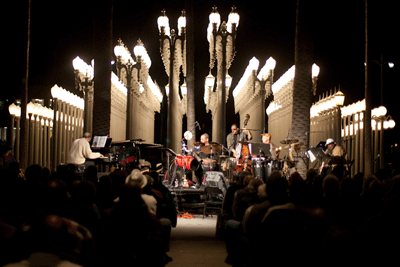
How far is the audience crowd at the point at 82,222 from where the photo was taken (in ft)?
13.5

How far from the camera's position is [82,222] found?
18.7 ft

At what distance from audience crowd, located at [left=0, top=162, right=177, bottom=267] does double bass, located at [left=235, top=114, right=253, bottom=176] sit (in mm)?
9204

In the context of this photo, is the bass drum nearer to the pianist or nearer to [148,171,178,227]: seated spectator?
the pianist

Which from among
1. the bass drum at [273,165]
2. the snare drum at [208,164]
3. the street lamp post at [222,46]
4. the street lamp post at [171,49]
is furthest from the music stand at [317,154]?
the street lamp post at [171,49]

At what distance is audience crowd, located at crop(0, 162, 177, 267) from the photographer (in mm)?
4109

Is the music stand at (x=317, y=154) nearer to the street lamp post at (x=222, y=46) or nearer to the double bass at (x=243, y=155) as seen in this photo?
the double bass at (x=243, y=155)

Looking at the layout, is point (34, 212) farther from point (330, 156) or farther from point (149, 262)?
point (330, 156)

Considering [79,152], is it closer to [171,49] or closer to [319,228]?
[171,49]

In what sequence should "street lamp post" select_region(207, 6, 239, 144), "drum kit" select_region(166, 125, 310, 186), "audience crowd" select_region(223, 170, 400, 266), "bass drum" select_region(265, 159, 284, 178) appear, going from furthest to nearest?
1. "street lamp post" select_region(207, 6, 239, 144)
2. "bass drum" select_region(265, 159, 284, 178)
3. "drum kit" select_region(166, 125, 310, 186)
4. "audience crowd" select_region(223, 170, 400, 266)

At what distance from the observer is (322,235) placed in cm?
555

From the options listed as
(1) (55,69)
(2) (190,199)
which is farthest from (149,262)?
(1) (55,69)

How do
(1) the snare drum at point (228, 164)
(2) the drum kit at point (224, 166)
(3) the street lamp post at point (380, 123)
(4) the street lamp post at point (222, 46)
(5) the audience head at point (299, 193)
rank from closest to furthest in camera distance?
(5) the audience head at point (299, 193) < (2) the drum kit at point (224, 166) < (1) the snare drum at point (228, 164) < (4) the street lamp post at point (222, 46) < (3) the street lamp post at point (380, 123)

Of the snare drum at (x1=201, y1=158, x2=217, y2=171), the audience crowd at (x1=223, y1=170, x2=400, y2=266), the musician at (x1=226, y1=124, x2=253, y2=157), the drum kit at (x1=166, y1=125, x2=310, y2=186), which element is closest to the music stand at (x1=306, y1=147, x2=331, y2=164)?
the drum kit at (x1=166, y1=125, x2=310, y2=186)

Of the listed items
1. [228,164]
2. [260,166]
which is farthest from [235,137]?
[260,166]
